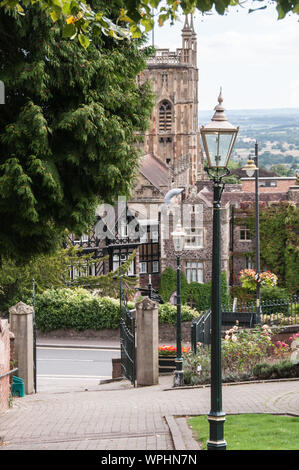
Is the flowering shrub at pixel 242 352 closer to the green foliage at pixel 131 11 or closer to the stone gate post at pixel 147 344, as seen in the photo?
the stone gate post at pixel 147 344

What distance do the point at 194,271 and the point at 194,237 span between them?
269 cm

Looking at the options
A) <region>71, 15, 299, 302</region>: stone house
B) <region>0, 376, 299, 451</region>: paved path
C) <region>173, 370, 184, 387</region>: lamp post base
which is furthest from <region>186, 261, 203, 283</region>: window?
<region>173, 370, 184, 387</region>: lamp post base

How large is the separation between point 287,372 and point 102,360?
15.9m

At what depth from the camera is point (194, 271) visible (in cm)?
5747

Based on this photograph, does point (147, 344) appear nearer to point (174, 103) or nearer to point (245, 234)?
point (245, 234)

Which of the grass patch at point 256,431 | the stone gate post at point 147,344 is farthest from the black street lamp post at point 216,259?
the stone gate post at point 147,344

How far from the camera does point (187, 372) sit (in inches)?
753

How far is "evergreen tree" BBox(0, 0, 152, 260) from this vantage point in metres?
12.7

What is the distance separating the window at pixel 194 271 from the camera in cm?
5734

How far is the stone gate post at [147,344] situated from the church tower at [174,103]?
7608 cm

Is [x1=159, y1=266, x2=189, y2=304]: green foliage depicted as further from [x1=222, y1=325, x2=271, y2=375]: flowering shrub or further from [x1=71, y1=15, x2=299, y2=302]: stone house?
[x1=222, y1=325, x2=271, y2=375]: flowering shrub

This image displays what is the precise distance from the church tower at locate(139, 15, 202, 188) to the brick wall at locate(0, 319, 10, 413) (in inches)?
3117

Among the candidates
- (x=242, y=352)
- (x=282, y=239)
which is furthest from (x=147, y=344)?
(x=282, y=239)
